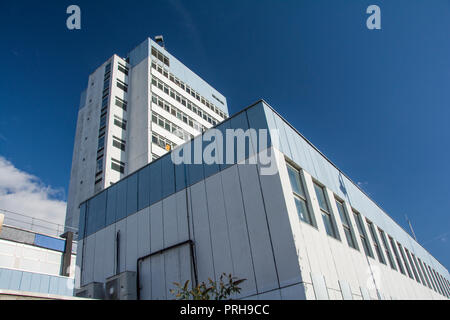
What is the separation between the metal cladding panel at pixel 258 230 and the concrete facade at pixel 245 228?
0.03m

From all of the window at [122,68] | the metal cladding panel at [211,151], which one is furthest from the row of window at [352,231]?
the window at [122,68]

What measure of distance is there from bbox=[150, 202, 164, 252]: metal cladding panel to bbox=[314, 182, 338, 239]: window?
6.59 meters

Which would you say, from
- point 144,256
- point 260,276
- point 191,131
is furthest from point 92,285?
point 191,131

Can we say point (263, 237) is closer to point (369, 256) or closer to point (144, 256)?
point (144, 256)

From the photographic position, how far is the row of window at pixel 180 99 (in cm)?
4391

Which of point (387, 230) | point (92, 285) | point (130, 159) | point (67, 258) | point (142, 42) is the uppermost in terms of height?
point (142, 42)

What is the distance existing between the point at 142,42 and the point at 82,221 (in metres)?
37.1

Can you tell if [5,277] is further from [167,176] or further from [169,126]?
[169,126]

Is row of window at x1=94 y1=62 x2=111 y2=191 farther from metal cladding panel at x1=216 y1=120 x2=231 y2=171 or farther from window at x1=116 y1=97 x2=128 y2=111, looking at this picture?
metal cladding panel at x1=216 y1=120 x2=231 y2=171

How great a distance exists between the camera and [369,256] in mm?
15336

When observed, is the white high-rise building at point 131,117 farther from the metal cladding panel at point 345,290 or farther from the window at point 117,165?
the metal cladding panel at point 345,290

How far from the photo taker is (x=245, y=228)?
10766 mm

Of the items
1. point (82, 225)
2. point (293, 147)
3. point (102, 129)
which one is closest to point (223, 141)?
point (293, 147)
